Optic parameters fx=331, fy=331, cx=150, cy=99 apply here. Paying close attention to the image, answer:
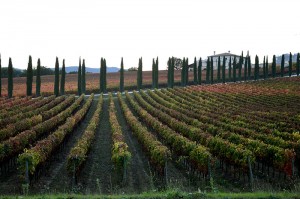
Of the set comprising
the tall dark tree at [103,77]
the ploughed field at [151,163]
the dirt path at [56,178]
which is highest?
the tall dark tree at [103,77]

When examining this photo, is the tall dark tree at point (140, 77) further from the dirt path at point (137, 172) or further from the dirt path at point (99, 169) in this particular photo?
the dirt path at point (137, 172)

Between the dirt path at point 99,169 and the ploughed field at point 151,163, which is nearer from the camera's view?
the ploughed field at point 151,163

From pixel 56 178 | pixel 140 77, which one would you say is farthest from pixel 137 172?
pixel 140 77

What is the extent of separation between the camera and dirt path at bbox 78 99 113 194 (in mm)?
17303

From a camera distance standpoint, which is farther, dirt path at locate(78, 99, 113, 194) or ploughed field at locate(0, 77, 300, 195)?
dirt path at locate(78, 99, 113, 194)

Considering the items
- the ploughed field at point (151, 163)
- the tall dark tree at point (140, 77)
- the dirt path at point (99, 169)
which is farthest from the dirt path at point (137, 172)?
the tall dark tree at point (140, 77)

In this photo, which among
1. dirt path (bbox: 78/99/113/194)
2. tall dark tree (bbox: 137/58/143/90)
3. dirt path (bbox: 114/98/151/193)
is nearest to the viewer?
dirt path (bbox: 114/98/151/193)

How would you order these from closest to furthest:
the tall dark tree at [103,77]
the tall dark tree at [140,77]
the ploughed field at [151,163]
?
the ploughed field at [151,163] → the tall dark tree at [103,77] → the tall dark tree at [140,77]

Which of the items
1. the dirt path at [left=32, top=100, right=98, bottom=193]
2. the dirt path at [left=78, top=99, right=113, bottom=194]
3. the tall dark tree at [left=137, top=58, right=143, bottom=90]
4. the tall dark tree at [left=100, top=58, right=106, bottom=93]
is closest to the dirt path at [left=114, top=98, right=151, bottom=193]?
the dirt path at [left=78, top=99, right=113, bottom=194]

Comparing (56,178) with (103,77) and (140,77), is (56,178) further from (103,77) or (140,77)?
Result: (140,77)

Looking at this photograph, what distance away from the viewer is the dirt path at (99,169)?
17.3 metres

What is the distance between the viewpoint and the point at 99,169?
69.2 ft

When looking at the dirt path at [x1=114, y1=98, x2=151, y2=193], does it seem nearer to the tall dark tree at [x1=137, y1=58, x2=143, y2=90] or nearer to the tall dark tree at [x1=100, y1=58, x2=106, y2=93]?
the tall dark tree at [x1=100, y1=58, x2=106, y2=93]

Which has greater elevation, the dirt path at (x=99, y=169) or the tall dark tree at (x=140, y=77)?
the tall dark tree at (x=140, y=77)
